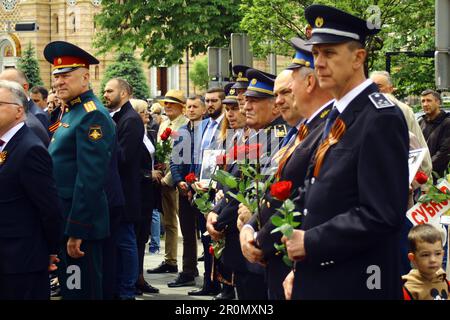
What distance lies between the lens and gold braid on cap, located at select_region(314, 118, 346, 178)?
4.52 meters

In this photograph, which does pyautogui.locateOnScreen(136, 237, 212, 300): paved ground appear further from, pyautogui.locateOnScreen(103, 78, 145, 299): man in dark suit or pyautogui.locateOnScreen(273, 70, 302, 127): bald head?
pyautogui.locateOnScreen(273, 70, 302, 127): bald head

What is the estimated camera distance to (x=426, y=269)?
6.61 metres

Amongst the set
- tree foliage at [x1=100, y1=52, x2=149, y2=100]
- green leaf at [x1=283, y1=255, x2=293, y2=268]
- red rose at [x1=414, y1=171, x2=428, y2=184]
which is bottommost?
green leaf at [x1=283, y1=255, x2=293, y2=268]

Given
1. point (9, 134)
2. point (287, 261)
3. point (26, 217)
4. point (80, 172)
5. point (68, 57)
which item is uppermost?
point (68, 57)

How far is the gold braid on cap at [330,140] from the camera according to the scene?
14.8 ft

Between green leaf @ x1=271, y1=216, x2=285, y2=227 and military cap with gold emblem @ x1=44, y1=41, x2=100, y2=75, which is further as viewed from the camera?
Answer: military cap with gold emblem @ x1=44, y1=41, x2=100, y2=75

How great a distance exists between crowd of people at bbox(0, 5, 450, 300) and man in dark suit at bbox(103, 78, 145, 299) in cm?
2

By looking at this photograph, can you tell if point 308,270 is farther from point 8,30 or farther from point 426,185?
point 8,30

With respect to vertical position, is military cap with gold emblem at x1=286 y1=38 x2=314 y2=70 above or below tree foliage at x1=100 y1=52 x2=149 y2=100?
below

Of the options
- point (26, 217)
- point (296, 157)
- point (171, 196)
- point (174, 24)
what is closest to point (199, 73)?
point (174, 24)

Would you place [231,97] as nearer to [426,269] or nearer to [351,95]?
[426,269]

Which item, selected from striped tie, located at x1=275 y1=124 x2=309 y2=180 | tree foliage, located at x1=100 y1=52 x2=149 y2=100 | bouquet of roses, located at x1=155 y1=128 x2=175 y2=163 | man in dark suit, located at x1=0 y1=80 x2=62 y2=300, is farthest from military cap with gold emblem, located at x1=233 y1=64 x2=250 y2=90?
tree foliage, located at x1=100 y1=52 x2=149 y2=100

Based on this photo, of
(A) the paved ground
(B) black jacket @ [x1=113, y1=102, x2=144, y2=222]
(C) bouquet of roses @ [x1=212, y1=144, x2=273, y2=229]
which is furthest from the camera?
(A) the paved ground

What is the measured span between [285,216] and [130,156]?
539cm
